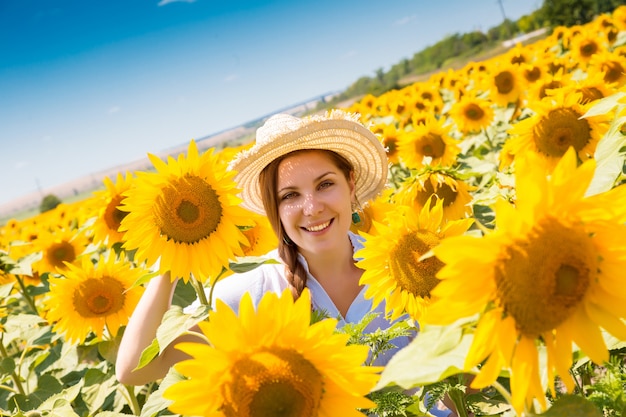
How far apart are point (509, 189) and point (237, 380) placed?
1.61 metres

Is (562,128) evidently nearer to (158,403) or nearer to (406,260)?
(406,260)

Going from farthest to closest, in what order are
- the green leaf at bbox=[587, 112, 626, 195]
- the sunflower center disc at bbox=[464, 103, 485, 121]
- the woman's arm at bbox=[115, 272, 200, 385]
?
1. the sunflower center disc at bbox=[464, 103, 485, 121]
2. the woman's arm at bbox=[115, 272, 200, 385]
3. the green leaf at bbox=[587, 112, 626, 195]

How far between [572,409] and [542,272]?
1.08 feet

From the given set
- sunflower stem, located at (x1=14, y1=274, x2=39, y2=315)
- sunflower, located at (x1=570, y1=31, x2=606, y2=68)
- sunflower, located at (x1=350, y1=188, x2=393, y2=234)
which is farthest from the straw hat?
sunflower, located at (x1=570, y1=31, x2=606, y2=68)

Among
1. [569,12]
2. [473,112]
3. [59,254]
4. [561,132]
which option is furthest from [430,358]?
[569,12]

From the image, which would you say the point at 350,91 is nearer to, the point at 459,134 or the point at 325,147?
the point at 459,134

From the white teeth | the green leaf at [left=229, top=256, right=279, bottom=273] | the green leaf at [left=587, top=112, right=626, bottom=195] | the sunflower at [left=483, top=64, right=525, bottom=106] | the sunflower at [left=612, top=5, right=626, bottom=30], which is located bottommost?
the white teeth

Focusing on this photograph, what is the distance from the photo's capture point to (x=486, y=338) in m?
1.01

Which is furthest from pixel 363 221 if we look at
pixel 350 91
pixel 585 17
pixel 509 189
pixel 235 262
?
pixel 350 91

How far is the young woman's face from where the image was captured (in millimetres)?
2650

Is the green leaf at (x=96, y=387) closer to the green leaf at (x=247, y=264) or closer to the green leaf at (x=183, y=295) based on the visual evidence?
the green leaf at (x=183, y=295)

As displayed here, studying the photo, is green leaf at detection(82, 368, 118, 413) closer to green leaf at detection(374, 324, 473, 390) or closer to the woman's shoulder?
the woman's shoulder

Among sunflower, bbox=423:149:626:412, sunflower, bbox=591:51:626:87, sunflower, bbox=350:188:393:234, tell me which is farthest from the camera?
sunflower, bbox=591:51:626:87

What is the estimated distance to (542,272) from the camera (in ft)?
3.26
